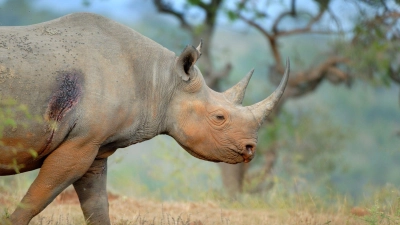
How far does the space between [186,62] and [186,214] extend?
2.71m

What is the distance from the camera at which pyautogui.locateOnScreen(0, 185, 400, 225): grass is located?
9047mm

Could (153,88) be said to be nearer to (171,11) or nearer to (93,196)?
(93,196)

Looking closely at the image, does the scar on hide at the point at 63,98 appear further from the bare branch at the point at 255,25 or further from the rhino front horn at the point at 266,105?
the bare branch at the point at 255,25

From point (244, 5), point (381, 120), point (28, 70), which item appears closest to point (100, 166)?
point (28, 70)

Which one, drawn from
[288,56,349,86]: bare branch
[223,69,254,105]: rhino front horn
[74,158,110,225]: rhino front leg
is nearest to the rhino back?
[74,158,110,225]: rhino front leg

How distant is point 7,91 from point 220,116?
237 cm

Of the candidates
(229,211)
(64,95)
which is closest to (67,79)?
(64,95)

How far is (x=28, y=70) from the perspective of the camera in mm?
6941

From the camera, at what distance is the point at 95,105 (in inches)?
Result: 282

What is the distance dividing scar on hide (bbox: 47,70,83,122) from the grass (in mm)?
1738

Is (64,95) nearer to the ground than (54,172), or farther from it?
farther from it

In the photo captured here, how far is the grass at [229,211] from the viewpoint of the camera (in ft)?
29.7

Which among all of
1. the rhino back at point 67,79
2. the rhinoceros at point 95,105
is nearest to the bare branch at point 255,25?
the rhinoceros at point 95,105

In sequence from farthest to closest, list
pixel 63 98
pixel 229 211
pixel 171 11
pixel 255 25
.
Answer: pixel 171 11, pixel 255 25, pixel 229 211, pixel 63 98
